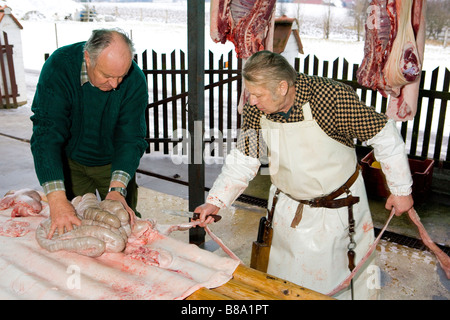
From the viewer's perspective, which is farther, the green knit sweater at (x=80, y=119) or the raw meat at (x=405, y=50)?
the raw meat at (x=405, y=50)

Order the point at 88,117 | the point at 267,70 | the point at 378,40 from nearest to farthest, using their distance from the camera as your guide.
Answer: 1. the point at 267,70
2. the point at 88,117
3. the point at 378,40

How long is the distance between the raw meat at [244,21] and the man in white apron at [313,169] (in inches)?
58.7

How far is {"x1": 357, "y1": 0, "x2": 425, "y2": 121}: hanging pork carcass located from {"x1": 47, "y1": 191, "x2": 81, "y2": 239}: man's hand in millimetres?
2654

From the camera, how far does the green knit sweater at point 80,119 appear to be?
2783 millimetres

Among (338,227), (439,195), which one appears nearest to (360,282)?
(338,227)

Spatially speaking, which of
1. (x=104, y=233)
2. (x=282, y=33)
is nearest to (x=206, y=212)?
(x=104, y=233)

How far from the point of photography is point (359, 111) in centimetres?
245

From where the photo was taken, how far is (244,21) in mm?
4027

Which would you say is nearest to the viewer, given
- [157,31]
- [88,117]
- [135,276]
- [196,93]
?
[135,276]

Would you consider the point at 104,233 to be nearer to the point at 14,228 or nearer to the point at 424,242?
the point at 14,228

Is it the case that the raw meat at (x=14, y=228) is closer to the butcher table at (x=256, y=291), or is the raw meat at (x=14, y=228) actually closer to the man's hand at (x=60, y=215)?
the man's hand at (x=60, y=215)

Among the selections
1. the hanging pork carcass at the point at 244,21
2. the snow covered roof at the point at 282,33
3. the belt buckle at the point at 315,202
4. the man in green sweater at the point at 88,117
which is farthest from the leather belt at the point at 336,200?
the snow covered roof at the point at 282,33

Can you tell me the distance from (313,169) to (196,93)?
1485 millimetres
